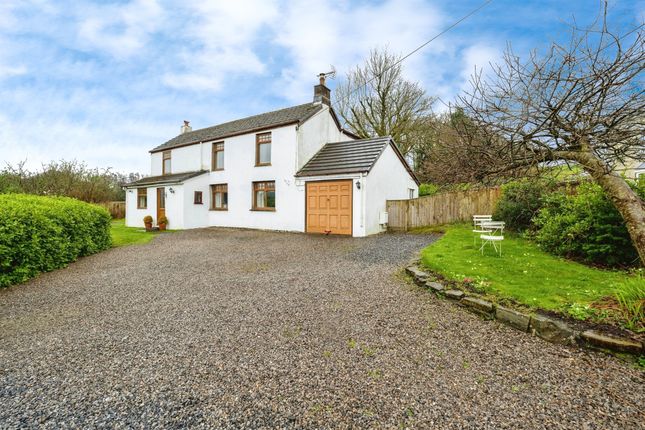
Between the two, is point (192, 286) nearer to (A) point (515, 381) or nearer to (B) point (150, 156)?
(A) point (515, 381)

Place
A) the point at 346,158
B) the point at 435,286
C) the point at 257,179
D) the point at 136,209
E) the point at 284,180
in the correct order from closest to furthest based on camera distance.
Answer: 1. the point at 435,286
2. the point at 346,158
3. the point at 284,180
4. the point at 257,179
5. the point at 136,209

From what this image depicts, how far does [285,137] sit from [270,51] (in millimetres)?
3921

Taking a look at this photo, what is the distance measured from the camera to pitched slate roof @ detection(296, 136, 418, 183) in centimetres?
1316

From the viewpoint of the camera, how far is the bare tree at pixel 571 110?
388 centimetres

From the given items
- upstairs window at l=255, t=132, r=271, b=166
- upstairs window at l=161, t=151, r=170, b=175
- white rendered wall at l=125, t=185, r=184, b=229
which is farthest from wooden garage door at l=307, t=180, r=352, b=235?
upstairs window at l=161, t=151, r=170, b=175

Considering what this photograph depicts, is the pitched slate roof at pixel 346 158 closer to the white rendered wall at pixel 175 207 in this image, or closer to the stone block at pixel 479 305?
the white rendered wall at pixel 175 207

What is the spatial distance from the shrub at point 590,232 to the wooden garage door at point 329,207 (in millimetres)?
7227

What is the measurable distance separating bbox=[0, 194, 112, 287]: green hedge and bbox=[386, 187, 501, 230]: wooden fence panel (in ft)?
39.5

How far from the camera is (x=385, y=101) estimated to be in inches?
918

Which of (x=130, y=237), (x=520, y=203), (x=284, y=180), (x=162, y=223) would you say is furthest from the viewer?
(x=162, y=223)

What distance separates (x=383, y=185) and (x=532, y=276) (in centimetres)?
931

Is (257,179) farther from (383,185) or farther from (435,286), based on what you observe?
(435,286)

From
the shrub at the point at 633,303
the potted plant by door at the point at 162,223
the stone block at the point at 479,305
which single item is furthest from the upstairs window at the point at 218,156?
the shrub at the point at 633,303

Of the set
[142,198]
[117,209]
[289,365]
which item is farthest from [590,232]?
[117,209]
